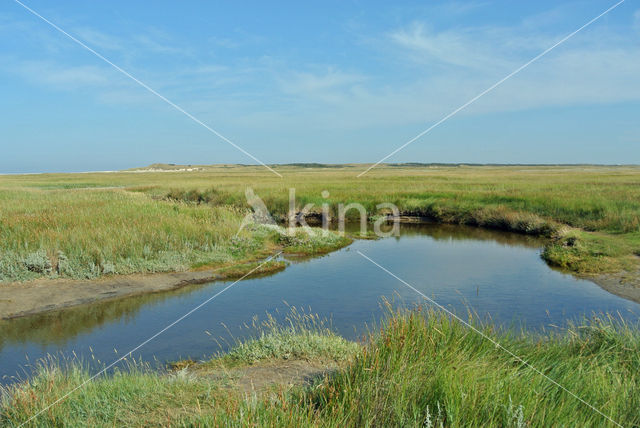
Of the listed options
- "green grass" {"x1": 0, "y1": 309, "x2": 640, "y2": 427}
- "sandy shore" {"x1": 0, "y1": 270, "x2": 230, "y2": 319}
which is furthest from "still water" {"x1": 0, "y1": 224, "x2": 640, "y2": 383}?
"green grass" {"x1": 0, "y1": 309, "x2": 640, "y2": 427}

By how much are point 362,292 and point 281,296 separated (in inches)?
82.5

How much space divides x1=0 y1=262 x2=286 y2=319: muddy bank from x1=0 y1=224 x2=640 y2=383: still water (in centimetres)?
44

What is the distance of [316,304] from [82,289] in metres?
5.96

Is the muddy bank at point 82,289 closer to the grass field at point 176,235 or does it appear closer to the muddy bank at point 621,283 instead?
the grass field at point 176,235

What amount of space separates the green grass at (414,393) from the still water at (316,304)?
2.90 metres

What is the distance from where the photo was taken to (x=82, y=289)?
11.8 m

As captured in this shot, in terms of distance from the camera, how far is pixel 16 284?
1173 centimetres

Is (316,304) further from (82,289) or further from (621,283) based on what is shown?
(621,283)

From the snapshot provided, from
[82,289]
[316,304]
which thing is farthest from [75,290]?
[316,304]

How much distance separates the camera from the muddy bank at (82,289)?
10578 millimetres

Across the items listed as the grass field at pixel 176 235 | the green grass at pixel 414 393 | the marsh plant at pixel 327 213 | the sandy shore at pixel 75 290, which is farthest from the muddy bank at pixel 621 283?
the marsh plant at pixel 327 213

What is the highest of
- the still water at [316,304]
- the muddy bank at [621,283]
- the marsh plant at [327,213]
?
the marsh plant at [327,213]

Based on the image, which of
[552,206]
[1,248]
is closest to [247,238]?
[1,248]

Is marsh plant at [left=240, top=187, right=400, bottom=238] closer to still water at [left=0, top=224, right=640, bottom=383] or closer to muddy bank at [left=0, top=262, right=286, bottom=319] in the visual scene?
still water at [left=0, top=224, right=640, bottom=383]
